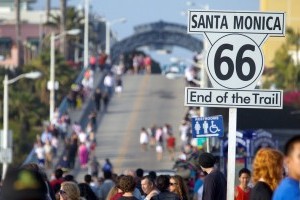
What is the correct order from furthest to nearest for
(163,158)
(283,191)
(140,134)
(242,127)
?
(140,134), (163,158), (242,127), (283,191)

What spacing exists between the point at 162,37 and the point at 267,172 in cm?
13195

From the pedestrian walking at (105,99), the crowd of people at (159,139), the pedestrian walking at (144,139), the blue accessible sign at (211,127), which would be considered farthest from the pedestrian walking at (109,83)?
the blue accessible sign at (211,127)

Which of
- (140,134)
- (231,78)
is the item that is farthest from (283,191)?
(140,134)

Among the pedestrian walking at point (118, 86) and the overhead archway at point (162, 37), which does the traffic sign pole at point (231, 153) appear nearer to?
the pedestrian walking at point (118, 86)

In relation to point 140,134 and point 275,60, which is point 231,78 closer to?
point 140,134

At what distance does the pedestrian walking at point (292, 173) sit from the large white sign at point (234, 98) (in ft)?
15.5

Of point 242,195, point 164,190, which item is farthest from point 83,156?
point 242,195

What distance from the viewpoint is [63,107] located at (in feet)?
226

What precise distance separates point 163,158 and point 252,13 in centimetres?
4447

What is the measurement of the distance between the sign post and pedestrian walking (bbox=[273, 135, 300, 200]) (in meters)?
4.60

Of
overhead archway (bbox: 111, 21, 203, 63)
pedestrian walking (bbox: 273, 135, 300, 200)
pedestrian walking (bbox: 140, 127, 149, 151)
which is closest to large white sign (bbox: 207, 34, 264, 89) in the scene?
pedestrian walking (bbox: 273, 135, 300, 200)

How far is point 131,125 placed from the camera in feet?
222

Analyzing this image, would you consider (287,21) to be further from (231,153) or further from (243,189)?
(231,153)

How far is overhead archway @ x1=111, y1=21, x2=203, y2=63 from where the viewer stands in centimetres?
14212
